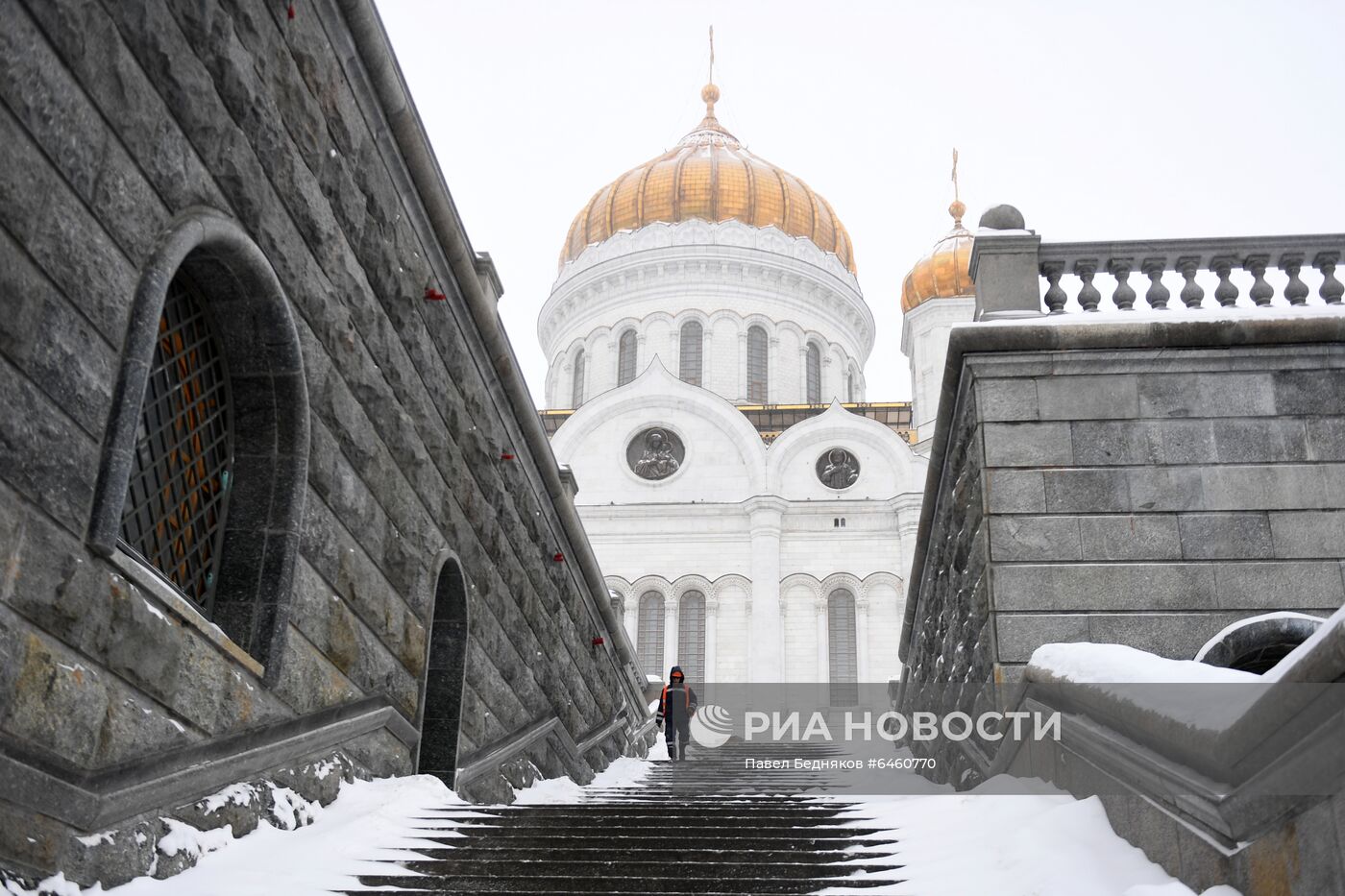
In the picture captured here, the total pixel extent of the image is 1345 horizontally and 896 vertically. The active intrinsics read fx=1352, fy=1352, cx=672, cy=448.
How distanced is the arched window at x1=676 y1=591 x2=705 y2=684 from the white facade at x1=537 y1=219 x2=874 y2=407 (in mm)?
8354

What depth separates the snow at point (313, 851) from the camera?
488cm

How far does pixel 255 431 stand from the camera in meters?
6.21

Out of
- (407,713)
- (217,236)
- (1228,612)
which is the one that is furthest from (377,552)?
(1228,612)

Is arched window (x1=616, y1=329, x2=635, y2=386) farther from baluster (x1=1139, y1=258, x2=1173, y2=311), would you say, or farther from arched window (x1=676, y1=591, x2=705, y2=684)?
baluster (x1=1139, y1=258, x2=1173, y2=311)

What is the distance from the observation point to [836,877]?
5.21 meters

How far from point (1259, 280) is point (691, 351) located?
29750 mm

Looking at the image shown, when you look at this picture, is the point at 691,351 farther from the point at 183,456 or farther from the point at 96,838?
the point at 96,838

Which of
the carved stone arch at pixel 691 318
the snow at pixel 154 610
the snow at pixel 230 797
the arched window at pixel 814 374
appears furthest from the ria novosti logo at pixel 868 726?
the carved stone arch at pixel 691 318

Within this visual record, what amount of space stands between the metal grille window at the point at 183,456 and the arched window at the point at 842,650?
24.5 metres

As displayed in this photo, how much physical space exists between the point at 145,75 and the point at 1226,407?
21.8ft

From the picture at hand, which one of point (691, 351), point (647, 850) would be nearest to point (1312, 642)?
point (647, 850)

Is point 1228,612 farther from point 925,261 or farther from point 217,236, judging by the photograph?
point 925,261

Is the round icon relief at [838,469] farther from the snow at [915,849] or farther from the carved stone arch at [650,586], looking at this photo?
the snow at [915,849]

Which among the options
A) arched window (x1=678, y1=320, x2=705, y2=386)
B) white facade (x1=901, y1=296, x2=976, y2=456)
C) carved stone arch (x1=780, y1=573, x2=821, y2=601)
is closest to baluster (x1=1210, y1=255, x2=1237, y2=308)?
carved stone arch (x1=780, y1=573, x2=821, y2=601)
